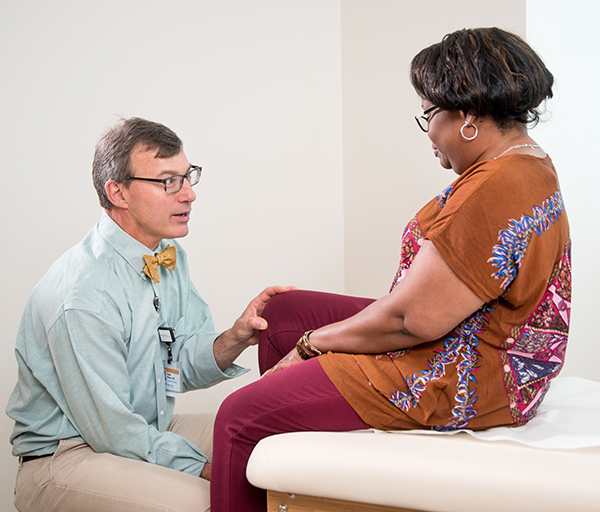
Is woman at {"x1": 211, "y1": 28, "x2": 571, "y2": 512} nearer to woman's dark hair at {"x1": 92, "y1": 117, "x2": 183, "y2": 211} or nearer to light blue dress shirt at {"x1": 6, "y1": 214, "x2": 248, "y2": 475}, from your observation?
light blue dress shirt at {"x1": 6, "y1": 214, "x2": 248, "y2": 475}

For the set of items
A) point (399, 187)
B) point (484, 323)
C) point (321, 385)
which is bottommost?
point (321, 385)

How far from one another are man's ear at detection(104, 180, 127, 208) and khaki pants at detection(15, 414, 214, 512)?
0.63 metres

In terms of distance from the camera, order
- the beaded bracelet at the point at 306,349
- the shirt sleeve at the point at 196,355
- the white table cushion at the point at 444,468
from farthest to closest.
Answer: the shirt sleeve at the point at 196,355
the beaded bracelet at the point at 306,349
the white table cushion at the point at 444,468

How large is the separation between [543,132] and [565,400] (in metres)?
1.41

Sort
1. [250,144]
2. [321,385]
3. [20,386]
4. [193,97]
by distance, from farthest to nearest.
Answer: [250,144], [193,97], [20,386], [321,385]

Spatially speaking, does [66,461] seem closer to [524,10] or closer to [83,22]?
[83,22]

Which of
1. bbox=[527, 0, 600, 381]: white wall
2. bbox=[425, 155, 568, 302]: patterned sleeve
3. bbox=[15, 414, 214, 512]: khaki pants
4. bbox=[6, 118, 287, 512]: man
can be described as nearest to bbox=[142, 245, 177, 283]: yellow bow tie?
bbox=[6, 118, 287, 512]: man

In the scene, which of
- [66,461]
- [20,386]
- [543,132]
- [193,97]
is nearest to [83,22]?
[193,97]

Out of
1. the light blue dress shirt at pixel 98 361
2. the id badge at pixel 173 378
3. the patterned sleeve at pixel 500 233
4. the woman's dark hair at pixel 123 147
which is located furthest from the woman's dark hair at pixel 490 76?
the id badge at pixel 173 378

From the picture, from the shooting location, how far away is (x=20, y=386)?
1423mm

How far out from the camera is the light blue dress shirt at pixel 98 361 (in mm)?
1309

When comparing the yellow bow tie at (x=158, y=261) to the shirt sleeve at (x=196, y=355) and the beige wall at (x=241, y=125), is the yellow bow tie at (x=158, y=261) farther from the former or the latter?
the beige wall at (x=241, y=125)

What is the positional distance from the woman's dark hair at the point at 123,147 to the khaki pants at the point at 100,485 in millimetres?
681

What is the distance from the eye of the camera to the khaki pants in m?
1.24
